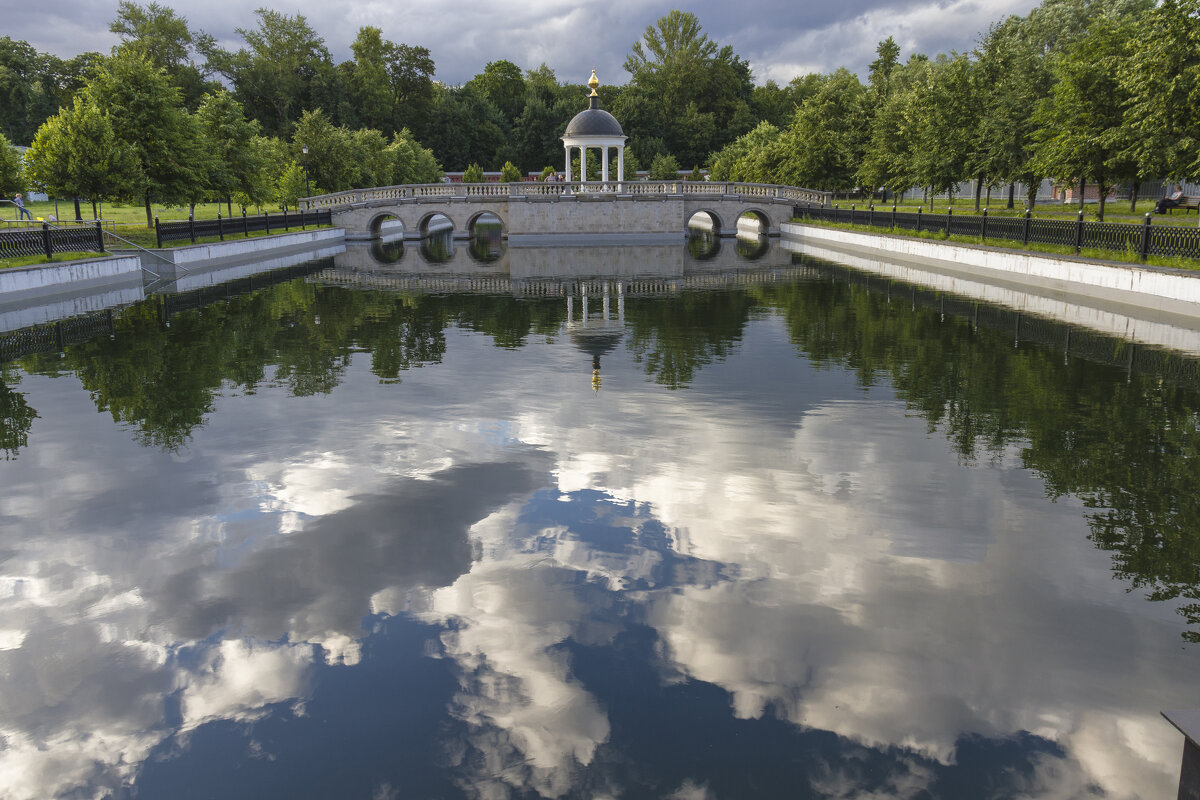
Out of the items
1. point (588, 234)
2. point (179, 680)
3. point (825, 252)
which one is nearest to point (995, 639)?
point (179, 680)

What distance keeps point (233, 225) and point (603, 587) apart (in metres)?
→ 40.4

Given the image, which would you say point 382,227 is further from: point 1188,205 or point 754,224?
point 1188,205

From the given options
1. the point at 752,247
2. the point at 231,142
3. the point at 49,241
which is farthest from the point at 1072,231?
the point at 231,142

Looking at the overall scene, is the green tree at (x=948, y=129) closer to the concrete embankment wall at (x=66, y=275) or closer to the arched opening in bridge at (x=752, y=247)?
the arched opening in bridge at (x=752, y=247)

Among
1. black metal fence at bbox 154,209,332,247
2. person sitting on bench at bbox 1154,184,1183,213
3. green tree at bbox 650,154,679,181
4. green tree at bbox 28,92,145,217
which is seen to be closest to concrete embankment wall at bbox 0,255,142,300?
black metal fence at bbox 154,209,332,247

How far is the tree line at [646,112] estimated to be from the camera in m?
28.7

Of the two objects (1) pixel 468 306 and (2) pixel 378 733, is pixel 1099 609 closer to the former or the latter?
(2) pixel 378 733

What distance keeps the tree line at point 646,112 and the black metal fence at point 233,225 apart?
1.88m

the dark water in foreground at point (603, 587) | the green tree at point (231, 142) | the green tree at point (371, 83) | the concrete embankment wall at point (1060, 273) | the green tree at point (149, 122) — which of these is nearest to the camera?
the dark water in foreground at point (603, 587)

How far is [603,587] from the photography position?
6.25m

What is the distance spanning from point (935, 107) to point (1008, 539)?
133ft

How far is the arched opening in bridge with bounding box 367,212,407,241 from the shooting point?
5919 cm

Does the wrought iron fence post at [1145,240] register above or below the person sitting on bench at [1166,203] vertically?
below

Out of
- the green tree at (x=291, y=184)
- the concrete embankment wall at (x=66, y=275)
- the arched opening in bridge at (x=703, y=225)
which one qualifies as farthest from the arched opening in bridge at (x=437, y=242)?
the arched opening in bridge at (x=703, y=225)
